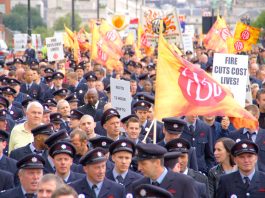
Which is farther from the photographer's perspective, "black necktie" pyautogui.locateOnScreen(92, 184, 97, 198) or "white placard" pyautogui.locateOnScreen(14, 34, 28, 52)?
"white placard" pyautogui.locateOnScreen(14, 34, 28, 52)

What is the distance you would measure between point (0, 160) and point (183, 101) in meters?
2.28

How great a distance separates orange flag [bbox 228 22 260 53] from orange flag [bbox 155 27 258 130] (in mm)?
19731

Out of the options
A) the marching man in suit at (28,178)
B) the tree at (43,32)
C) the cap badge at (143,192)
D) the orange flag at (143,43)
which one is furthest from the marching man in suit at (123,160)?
the tree at (43,32)

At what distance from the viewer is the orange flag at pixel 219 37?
37.7 metres

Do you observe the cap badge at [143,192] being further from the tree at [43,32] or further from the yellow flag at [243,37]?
the tree at [43,32]

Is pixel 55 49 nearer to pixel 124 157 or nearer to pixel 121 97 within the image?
pixel 121 97

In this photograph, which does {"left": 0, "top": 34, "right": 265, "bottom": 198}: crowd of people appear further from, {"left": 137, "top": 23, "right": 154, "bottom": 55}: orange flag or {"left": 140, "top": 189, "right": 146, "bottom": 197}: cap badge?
{"left": 137, "top": 23, "right": 154, "bottom": 55}: orange flag

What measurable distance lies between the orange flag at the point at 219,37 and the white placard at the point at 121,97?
58.5ft

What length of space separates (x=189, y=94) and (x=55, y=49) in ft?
61.6

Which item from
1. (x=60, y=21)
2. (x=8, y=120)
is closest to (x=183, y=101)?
(x=8, y=120)

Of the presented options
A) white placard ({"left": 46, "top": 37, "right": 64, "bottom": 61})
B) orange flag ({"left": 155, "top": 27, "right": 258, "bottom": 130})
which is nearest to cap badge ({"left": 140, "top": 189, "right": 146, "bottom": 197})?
orange flag ({"left": 155, "top": 27, "right": 258, "bottom": 130})

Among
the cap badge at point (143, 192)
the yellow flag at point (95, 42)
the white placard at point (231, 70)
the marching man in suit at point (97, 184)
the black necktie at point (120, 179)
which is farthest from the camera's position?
the yellow flag at point (95, 42)

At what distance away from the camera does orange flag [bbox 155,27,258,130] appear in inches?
574

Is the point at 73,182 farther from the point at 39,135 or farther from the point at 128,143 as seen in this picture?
the point at 39,135
